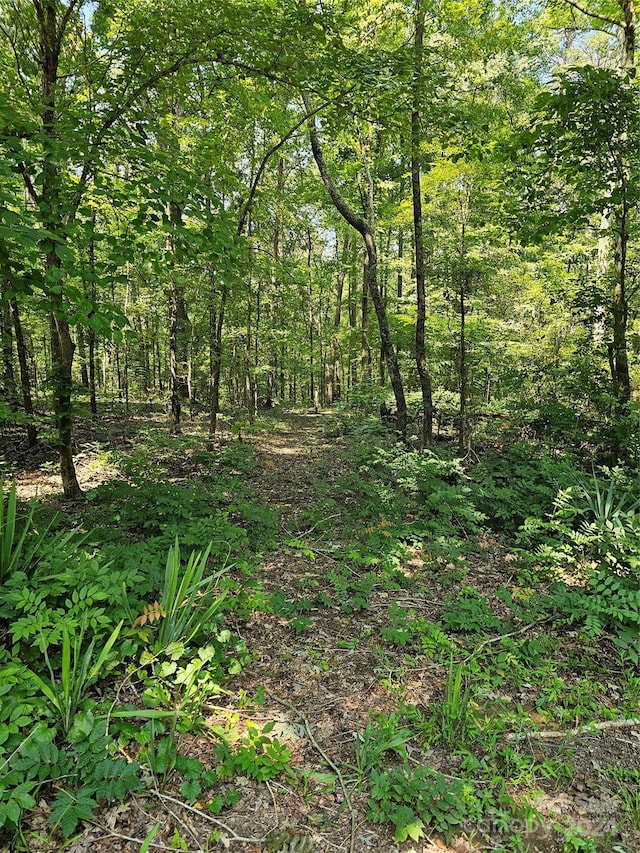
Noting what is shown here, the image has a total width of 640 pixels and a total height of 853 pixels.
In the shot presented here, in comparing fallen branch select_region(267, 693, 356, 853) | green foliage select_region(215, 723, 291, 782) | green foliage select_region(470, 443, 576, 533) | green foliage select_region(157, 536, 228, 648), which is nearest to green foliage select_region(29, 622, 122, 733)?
green foliage select_region(157, 536, 228, 648)

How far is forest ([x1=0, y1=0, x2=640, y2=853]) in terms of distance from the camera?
206cm

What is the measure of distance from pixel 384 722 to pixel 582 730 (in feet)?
3.91

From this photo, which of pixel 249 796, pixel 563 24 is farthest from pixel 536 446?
pixel 563 24

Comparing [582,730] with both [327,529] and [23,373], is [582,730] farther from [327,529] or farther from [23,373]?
[23,373]

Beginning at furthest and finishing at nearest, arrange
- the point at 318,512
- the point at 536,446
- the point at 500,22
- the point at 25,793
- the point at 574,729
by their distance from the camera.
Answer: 1. the point at 500,22
2. the point at 536,446
3. the point at 318,512
4. the point at 574,729
5. the point at 25,793

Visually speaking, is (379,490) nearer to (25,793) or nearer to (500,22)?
(25,793)

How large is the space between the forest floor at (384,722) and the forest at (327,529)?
0.06 feet

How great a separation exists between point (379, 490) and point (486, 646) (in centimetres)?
292

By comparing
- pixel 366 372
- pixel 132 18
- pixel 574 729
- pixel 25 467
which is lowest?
pixel 574 729

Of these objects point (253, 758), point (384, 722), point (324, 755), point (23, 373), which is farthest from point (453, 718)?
point (23, 373)

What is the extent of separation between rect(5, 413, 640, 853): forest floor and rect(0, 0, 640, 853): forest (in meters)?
0.02

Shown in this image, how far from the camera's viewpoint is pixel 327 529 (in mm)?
5348

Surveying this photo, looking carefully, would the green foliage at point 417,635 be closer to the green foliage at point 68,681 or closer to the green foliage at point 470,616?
the green foliage at point 470,616

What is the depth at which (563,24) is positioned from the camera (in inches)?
306
